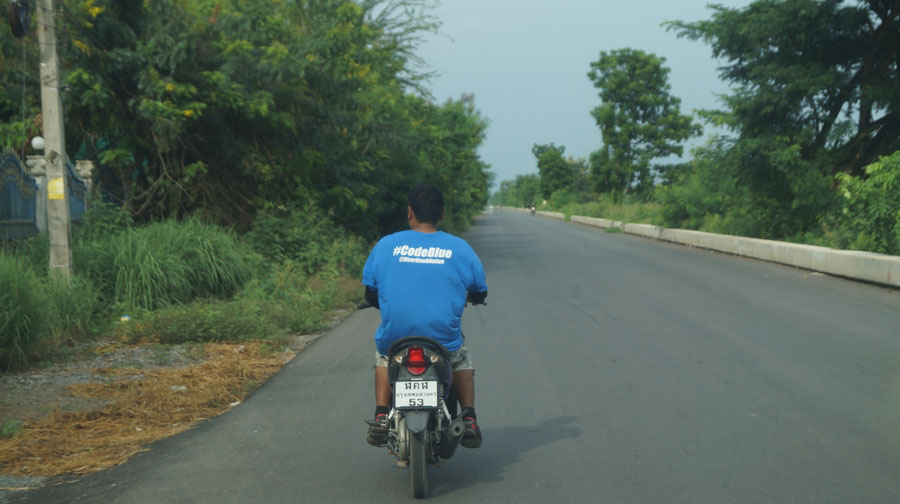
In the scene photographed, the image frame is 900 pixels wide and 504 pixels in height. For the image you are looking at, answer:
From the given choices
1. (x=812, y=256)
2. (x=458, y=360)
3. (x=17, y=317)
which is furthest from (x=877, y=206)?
(x=17, y=317)

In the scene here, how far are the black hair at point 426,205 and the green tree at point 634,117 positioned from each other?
2053 inches

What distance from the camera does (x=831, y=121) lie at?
2184cm

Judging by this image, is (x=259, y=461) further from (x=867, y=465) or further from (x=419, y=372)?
(x=867, y=465)

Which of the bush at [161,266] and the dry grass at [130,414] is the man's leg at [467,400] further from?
the bush at [161,266]

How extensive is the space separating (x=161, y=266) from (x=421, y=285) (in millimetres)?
7428

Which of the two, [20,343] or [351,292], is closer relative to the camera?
[20,343]

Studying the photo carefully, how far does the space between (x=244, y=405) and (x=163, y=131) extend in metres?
8.26

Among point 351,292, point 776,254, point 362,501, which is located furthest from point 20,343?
point 776,254

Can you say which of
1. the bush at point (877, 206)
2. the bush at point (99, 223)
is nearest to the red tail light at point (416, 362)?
the bush at point (99, 223)

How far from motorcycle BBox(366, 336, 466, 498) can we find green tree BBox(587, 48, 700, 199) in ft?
172

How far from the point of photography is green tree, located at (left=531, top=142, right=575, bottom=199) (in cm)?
11062

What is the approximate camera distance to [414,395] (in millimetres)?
4133

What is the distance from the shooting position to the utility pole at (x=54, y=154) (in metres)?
9.83

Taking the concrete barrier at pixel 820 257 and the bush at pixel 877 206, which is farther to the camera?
the bush at pixel 877 206
